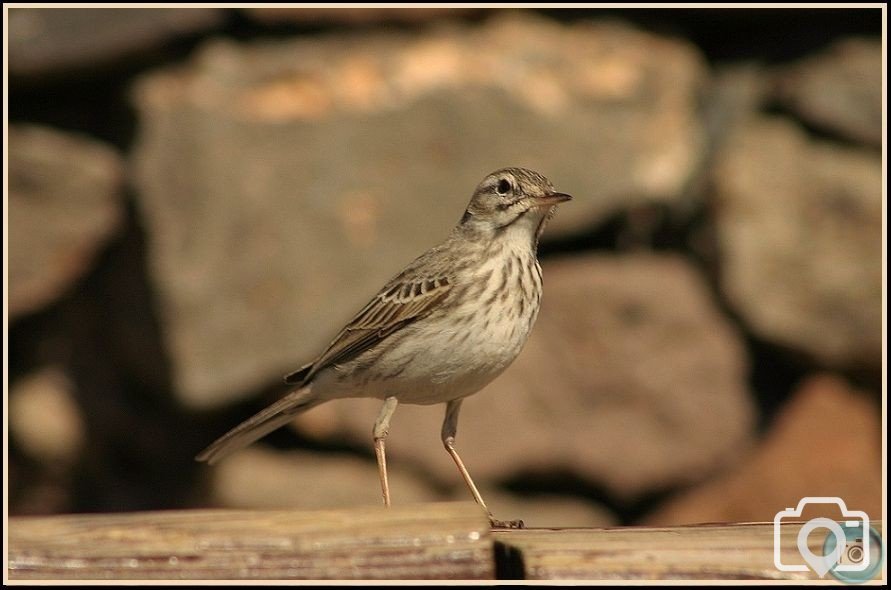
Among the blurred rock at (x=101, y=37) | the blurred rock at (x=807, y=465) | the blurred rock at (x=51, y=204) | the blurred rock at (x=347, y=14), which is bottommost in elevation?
the blurred rock at (x=807, y=465)

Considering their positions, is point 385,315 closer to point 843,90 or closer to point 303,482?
point 303,482

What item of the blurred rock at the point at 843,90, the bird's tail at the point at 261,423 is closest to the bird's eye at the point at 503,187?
the bird's tail at the point at 261,423

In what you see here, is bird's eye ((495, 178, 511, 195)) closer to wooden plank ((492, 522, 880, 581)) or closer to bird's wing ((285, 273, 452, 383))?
bird's wing ((285, 273, 452, 383))

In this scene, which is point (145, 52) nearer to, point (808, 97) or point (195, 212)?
point (195, 212)

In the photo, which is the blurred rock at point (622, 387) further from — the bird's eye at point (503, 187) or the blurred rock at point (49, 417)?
the bird's eye at point (503, 187)

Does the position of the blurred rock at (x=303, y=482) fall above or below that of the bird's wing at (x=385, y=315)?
below

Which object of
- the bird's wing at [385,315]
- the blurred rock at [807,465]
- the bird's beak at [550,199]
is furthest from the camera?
the blurred rock at [807,465]

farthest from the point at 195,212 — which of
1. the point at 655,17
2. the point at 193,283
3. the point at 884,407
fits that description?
the point at 884,407
